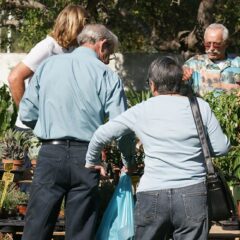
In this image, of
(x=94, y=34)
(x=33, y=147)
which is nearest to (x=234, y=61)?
(x=94, y=34)

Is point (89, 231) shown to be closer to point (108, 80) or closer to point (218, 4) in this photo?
point (108, 80)

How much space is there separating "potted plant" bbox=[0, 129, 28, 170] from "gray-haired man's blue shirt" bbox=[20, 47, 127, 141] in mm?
2388

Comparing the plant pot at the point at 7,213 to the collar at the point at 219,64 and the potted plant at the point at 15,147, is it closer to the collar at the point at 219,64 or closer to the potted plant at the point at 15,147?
Answer: the potted plant at the point at 15,147

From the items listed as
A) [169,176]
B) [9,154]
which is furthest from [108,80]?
[9,154]

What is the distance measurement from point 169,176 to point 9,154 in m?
3.37

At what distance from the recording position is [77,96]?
15.9ft

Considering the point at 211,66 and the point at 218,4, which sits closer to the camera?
the point at 211,66

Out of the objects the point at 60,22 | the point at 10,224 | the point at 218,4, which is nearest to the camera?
the point at 60,22

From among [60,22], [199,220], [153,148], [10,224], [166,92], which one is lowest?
[10,224]

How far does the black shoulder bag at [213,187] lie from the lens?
14.6 feet

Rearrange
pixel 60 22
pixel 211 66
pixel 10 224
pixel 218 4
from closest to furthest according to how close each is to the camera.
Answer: pixel 60 22 → pixel 10 224 → pixel 211 66 → pixel 218 4

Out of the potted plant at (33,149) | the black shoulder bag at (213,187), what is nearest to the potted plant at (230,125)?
the potted plant at (33,149)

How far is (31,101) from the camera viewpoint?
5.01 metres

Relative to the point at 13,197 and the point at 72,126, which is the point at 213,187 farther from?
the point at 13,197
